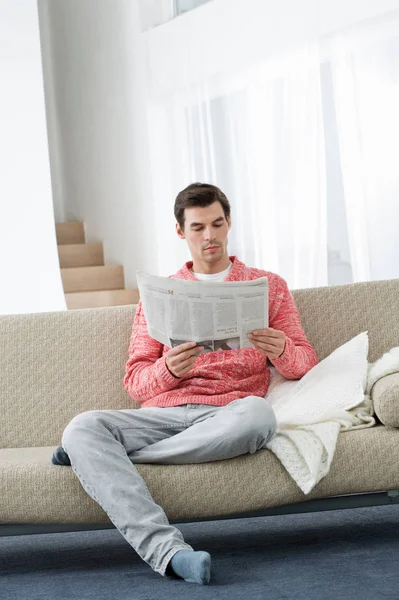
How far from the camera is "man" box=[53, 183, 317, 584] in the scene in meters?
1.88

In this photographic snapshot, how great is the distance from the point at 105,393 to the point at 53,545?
1.43 ft

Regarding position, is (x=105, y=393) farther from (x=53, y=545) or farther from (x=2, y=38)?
(x=2, y=38)

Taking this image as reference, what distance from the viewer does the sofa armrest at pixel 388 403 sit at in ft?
6.75

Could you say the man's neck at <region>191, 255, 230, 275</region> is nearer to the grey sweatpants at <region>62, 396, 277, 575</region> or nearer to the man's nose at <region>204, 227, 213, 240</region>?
the man's nose at <region>204, 227, 213, 240</region>

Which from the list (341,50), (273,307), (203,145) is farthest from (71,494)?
(203,145)

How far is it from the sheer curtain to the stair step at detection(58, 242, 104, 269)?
1.18 meters

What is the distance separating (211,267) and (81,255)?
196 inches

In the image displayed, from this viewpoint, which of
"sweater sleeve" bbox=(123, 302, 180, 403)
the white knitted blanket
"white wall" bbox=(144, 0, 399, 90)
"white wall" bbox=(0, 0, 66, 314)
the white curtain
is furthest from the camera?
"white wall" bbox=(0, 0, 66, 314)

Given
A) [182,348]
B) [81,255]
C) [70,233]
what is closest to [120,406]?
[182,348]

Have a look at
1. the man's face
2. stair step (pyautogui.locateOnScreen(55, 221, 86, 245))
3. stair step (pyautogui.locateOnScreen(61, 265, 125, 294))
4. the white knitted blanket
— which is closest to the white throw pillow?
the white knitted blanket

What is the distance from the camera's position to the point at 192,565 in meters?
1.81

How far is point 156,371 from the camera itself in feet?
7.32

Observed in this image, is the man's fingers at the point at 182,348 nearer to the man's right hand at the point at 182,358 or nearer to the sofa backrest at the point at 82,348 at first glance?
the man's right hand at the point at 182,358

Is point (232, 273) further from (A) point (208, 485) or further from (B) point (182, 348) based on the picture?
(A) point (208, 485)
